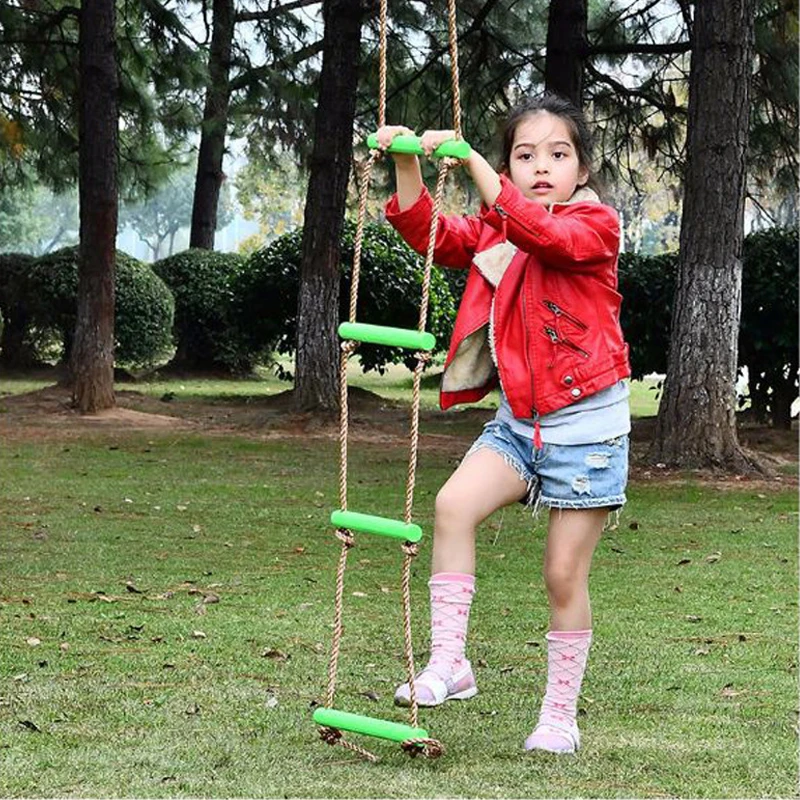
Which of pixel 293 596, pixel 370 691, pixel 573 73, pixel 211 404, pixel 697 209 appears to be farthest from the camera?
pixel 211 404

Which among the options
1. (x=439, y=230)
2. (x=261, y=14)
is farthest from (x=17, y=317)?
(x=439, y=230)

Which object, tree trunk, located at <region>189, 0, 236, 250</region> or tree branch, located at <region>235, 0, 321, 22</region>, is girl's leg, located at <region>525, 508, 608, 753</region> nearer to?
tree trunk, located at <region>189, 0, 236, 250</region>

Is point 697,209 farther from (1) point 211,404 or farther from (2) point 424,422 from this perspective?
(1) point 211,404

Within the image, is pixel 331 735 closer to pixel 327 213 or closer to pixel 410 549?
pixel 410 549

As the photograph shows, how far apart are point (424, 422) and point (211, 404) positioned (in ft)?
8.93

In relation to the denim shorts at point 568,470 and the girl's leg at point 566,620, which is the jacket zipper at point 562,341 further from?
the girl's leg at point 566,620

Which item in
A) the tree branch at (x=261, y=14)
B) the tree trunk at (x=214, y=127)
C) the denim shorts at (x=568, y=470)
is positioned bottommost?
the denim shorts at (x=568, y=470)

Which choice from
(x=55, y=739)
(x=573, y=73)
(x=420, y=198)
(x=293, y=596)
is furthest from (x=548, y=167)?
(x=573, y=73)

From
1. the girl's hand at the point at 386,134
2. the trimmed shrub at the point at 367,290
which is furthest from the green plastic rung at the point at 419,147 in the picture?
the trimmed shrub at the point at 367,290

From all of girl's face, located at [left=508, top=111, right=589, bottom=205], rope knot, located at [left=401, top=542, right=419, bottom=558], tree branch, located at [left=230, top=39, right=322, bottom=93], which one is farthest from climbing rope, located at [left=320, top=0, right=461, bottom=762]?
tree branch, located at [left=230, top=39, right=322, bottom=93]

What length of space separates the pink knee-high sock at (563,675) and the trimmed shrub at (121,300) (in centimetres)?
1479

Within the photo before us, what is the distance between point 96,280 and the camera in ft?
45.3

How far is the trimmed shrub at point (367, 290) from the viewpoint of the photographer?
16.2 m

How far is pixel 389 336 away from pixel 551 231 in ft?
1.51
